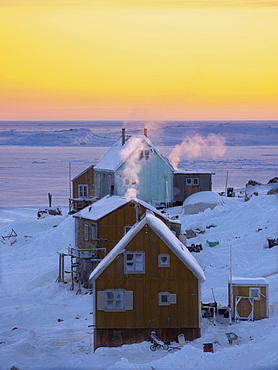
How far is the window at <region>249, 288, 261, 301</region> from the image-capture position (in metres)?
28.4

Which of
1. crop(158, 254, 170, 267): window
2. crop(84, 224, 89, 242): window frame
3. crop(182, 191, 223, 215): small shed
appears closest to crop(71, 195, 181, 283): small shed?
crop(84, 224, 89, 242): window frame

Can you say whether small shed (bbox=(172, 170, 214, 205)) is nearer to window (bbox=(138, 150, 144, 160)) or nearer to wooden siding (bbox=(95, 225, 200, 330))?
window (bbox=(138, 150, 144, 160))

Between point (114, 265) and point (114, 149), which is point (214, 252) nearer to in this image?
point (114, 265)

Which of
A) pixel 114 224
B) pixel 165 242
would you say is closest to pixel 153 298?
pixel 165 242

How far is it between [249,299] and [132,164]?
1199 inches

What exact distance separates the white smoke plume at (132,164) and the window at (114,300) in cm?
2981

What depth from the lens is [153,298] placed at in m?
27.6

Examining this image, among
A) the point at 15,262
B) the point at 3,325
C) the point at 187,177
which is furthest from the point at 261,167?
the point at 3,325

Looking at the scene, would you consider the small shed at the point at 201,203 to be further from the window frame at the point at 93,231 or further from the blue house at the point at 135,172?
the window frame at the point at 93,231

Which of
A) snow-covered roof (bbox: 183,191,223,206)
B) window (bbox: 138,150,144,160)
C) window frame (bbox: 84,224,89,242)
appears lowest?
window frame (bbox: 84,224,89,242)

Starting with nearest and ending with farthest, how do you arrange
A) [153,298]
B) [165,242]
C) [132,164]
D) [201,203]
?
1. [165,242]
2. [153,298]
3. [201,203]
4. [132,164]

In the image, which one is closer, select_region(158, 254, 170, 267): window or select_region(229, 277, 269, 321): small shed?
select_region(158, 254, 170, 267): window

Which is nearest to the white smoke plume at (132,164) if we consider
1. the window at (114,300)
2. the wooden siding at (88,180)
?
the wooden siding at (88,180)

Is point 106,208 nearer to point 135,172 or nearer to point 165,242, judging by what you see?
point 165,242
